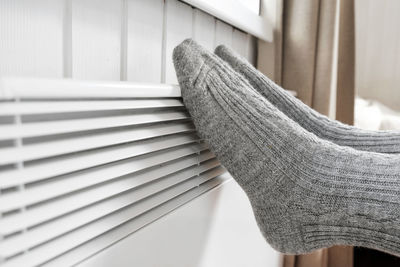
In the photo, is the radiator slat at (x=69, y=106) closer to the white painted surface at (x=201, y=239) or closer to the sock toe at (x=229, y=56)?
the white painted surface at (x=201, y=239)

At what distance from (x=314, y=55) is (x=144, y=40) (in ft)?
2.23

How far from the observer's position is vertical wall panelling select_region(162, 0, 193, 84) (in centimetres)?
66

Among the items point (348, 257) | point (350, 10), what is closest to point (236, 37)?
point (350, 10)

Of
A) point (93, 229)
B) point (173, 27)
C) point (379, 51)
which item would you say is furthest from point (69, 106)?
point (379, 51)

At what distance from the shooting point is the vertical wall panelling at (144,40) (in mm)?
573

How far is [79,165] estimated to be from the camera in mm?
352

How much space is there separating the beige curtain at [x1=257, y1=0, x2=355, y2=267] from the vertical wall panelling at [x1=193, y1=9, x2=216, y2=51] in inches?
11.8

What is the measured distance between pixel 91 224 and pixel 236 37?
2.37ft

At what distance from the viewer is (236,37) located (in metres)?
0.98

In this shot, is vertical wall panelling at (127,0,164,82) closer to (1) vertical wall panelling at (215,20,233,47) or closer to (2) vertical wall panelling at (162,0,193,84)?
(2) vertical wall panelling at (162,0,193,84)

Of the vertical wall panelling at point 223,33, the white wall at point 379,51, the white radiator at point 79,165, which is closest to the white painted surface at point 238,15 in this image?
the vertical wall panelling at point 223,33

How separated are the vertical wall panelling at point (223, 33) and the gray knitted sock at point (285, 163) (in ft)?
1.02

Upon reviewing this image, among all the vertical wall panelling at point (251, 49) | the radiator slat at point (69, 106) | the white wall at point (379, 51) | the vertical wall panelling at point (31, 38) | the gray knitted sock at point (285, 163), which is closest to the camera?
the radiator slat at point (69, 106)

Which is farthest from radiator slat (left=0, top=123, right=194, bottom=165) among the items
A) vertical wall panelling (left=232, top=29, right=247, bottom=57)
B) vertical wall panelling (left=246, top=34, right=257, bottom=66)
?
vertical wall panelling (left=246, top=34, right=257, bottom=66)
